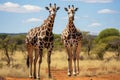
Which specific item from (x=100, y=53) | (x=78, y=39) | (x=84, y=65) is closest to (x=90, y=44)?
(x=100, y=53)

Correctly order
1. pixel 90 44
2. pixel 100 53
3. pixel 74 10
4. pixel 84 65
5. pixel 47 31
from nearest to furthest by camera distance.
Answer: pixel 47 31
pixel 74 10
pixel 84 65
pixel 100 53
pixel 90 44

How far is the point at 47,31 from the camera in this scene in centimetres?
1583

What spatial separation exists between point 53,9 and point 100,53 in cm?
1456

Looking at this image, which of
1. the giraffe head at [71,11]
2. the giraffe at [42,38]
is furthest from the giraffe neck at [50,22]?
the giraffe head at [71,11]

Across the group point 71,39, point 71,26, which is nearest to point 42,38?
point 71,39

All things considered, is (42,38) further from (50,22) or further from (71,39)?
(71,39)

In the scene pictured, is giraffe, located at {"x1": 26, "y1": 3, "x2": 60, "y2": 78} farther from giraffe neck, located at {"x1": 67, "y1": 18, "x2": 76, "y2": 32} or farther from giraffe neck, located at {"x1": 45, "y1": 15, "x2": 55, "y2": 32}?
giraffe neck, located at {"x1": 67, "y1": 18, "x2": 76, "y2": 32}

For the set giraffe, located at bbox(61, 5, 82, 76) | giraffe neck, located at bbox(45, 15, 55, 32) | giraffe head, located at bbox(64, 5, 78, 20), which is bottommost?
giraffe, located at bbox(61, 5, 82, 76)

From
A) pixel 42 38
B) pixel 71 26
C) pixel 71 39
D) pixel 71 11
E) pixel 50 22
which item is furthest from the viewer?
pixel 71 26

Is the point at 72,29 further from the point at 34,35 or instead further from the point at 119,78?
the point at 119,78

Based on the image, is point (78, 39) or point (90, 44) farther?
point (90, 44)

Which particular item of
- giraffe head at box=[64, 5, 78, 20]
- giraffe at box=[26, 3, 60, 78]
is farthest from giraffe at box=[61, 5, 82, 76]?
giraffe at box=[26, 3, 60, 78]

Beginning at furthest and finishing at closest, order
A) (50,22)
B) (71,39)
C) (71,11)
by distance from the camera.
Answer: (71,39) < (71,11) < (50,22)

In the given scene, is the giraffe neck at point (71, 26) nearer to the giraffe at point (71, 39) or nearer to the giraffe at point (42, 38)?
the giraffe at point (71, 39)
